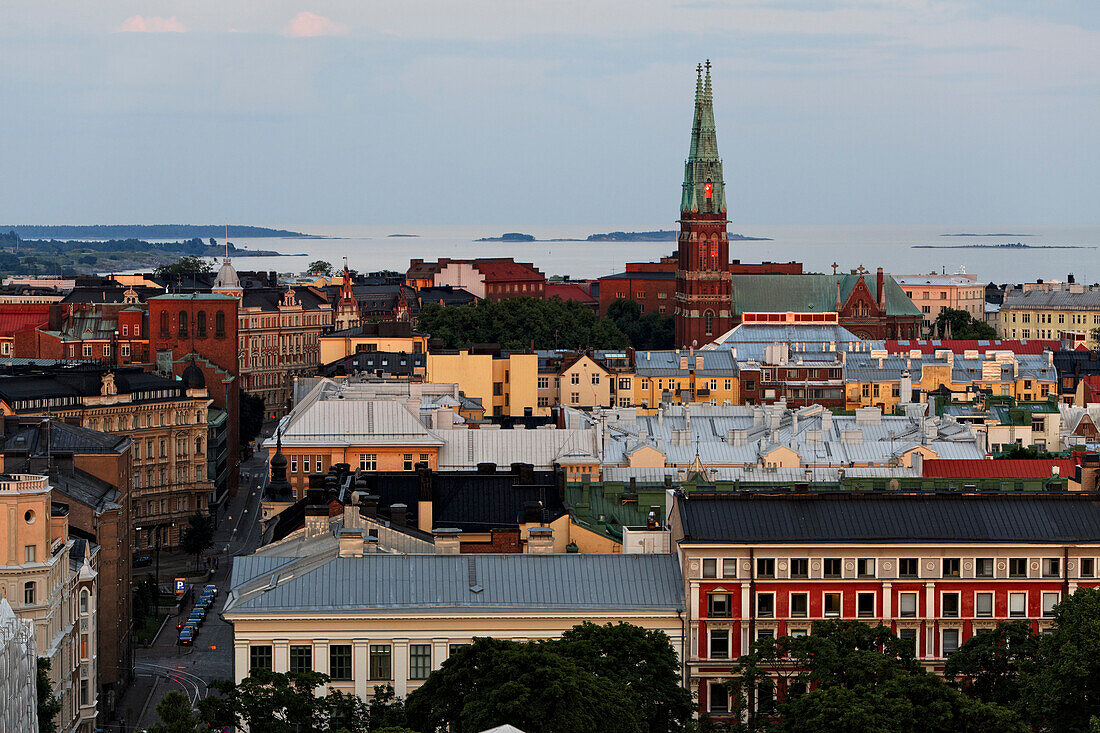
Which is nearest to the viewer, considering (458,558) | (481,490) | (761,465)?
(458,558)

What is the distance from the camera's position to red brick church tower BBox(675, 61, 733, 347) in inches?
7382

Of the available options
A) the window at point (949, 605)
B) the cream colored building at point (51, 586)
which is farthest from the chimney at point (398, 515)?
the window at point (949, 605)

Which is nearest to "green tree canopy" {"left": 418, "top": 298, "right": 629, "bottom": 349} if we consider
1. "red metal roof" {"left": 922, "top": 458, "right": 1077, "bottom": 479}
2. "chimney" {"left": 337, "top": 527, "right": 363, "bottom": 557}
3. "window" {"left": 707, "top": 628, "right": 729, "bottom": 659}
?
"red metal roof" {"left": 922, "top": 458, "right": 1077, "bottom": 479}

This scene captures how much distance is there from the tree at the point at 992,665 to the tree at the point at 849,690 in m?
1.31

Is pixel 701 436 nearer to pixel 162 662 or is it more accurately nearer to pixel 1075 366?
pixel 162 662

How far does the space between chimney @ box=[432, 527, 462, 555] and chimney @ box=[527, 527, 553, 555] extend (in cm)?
201

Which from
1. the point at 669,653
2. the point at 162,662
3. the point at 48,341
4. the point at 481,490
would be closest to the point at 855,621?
the point at 669,653

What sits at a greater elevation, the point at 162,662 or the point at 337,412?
the point at 337,412

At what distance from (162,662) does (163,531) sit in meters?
29.8

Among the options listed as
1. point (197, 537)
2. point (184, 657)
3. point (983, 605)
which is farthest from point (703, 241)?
point (983, 605)

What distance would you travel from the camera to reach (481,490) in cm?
7400

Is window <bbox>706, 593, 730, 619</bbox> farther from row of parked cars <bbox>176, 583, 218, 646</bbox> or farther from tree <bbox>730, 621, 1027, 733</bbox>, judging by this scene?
row of parked cars <bbox>176, 583, 218, 646</bbox>

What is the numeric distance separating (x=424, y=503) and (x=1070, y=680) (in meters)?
28.6

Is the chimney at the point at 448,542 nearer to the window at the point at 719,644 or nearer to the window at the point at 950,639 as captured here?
the window at the point at 719,644
